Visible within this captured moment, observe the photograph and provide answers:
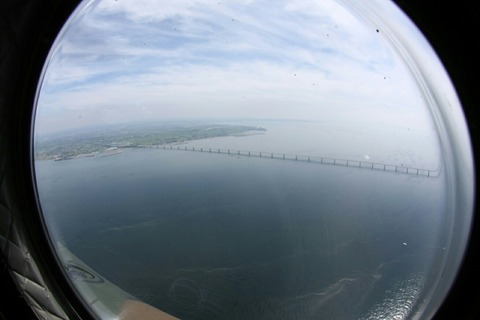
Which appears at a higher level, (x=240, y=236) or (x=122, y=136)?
(x=122, y=136)

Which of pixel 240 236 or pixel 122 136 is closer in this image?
pixel 122 136

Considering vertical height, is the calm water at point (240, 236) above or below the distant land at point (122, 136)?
below

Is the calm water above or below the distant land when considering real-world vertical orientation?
below

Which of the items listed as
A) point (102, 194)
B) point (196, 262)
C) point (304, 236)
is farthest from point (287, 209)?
point (102, 194)
